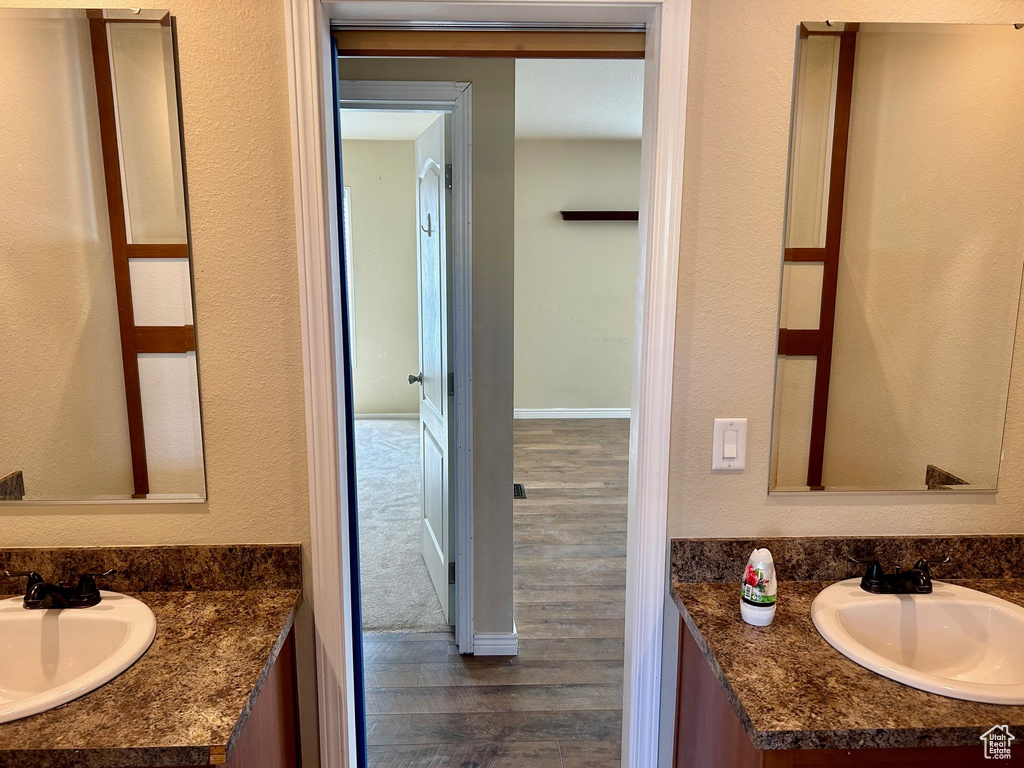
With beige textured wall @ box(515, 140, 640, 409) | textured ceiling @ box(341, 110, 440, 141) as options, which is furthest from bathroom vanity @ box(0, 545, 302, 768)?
beige textured wall @ box(515, 140, 640, 409)

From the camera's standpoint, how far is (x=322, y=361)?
1388 millimetres

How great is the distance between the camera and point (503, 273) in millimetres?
2523

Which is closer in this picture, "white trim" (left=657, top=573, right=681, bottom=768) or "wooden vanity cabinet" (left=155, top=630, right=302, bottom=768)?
"wooden vanity cabinet" (left=155, top=630, right=302, bottom=768)

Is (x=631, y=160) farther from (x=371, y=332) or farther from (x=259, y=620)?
(x=259, y=620)

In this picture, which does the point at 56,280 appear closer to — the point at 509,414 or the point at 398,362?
the point at 509,414

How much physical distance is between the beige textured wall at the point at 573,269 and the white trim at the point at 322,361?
4939mm

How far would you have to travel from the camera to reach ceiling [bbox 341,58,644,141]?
3.94 metres

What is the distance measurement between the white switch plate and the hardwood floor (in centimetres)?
125

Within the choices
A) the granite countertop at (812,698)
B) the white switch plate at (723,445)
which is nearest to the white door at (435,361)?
the white switch plate at (723,445)

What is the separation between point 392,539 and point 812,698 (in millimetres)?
3095

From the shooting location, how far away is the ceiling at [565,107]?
3936 millimetres

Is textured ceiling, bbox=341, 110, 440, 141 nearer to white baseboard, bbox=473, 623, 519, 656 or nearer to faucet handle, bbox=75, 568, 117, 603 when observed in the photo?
white baseboard, bbox=473, 623, 519, 656

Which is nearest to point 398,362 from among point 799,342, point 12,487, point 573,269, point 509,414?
point 573,269

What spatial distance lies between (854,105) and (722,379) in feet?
2.03
